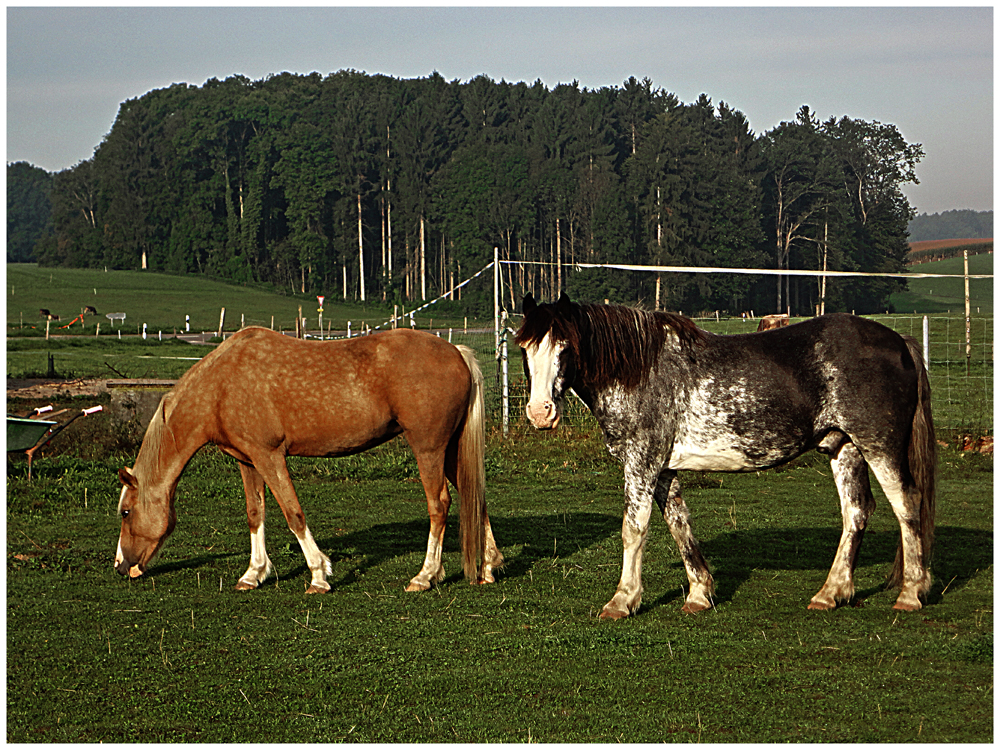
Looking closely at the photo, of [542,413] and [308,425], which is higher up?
[542,413]

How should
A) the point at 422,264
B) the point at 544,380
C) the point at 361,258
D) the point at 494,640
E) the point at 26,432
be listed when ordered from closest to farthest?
1. the point at 494,640
2. the point at 544,380
3. the point at 26,432
4. the point at 422,264
5. the point at 361,258

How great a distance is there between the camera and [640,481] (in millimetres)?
6098

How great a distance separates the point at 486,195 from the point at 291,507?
76565 mm

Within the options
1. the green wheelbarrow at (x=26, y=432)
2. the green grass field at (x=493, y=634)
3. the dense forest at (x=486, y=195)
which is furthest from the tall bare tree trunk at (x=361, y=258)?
the green wheelbarrow at (x=26, y=432)

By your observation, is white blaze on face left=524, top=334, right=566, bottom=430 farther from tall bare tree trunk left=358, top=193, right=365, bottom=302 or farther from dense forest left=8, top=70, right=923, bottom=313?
tall bare tree trunk left=358, top=193, right=365, bottom=302

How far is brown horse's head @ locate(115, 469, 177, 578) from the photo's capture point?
6.88m

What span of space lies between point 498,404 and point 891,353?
9162 mm

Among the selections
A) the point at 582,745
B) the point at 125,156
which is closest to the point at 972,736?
the point at 582,745

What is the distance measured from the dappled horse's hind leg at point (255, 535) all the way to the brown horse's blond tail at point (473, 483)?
148 cm

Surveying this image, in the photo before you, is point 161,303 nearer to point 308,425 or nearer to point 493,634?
point 308,425

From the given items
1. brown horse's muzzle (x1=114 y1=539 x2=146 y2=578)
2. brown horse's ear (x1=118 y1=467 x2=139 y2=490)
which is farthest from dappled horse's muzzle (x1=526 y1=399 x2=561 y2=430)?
brown horse's muzzle (x1=114 y1=539 x2=146 y2=578)

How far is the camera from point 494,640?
5578mm

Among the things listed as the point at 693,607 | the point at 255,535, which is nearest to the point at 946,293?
the point at 693,607

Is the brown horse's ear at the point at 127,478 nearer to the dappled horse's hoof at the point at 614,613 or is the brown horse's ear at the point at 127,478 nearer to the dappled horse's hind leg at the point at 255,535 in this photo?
the dappled horse's hind leg at the point at 255,535
